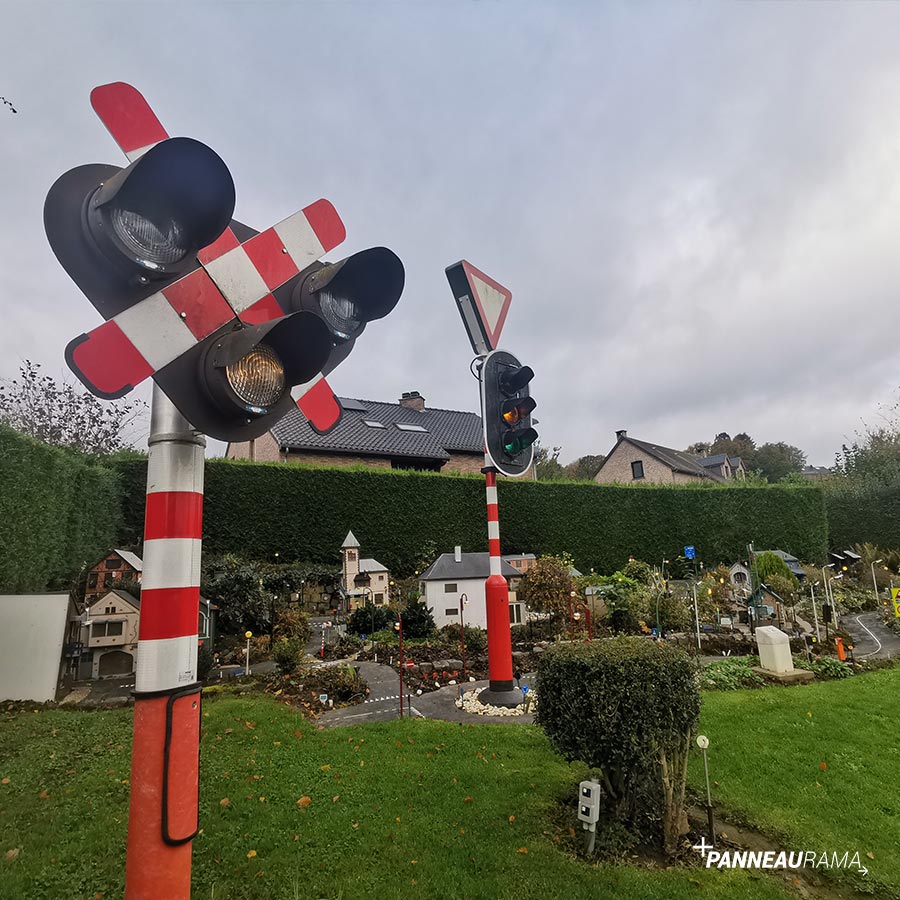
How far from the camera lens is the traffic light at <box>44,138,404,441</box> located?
1333mm

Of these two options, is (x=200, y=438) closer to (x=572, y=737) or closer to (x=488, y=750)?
(x=572, y=737)

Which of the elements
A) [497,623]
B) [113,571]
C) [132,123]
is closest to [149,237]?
[132,123]

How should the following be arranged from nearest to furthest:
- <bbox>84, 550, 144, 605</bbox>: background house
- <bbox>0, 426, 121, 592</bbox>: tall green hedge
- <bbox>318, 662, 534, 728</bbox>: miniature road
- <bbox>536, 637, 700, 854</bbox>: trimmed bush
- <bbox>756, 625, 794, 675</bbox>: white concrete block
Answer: <bbox>536, 637, 700, 854</bbox>: trimmed bush < <bbox>318, 662, 534, 728</bbox>: miniature road < <bbox>756, 625, 794, 675</bbox>: white concrete block < <bbox>0, 426, 121, 592</bbox>: tall green hedge < <bbox>84, 550, 144, 605</bbox>: background house

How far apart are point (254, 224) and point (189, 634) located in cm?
154

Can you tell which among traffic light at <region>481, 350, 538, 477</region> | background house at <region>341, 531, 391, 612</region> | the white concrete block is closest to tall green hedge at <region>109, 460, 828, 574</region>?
background house at <region>341, 531, 391, 612</region>

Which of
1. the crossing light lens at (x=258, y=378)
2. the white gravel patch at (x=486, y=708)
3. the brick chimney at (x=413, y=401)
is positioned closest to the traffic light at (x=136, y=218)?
the crossing light lens at (x=258, y=378)

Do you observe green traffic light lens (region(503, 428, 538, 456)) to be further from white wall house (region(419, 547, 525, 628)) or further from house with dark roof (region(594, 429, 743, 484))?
house with dark roof (region(594, 429, 743, 484))

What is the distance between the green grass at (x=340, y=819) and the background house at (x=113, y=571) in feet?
11.3

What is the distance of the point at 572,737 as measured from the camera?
337cm

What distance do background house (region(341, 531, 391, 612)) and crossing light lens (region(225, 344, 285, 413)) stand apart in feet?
32.3

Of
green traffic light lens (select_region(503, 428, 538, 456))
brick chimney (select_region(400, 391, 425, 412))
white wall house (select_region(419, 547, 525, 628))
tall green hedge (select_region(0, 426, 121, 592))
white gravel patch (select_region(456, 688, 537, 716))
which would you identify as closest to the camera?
green traffic light lens (select_region(503, 428, 538, 456))

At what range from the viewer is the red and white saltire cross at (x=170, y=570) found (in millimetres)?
1597

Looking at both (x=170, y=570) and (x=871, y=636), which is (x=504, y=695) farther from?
(x=871, y=636)

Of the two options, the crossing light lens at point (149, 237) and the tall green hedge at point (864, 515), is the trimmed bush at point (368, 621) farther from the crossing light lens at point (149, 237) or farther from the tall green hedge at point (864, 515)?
the tall green hedge at point (864, 515)
